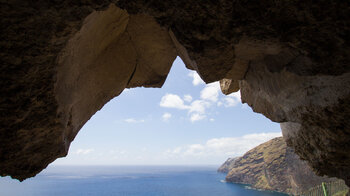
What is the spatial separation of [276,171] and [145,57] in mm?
68648

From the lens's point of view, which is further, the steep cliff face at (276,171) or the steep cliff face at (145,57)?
A: the steep cliff face at (276,171)

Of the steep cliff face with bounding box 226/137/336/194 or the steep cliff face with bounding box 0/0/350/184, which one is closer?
the steep cliff face with bounding box 0/0/350/184

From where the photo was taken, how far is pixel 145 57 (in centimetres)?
554

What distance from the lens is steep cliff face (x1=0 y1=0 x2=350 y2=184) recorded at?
8.70 feet

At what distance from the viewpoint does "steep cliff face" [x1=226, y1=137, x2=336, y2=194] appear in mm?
44412

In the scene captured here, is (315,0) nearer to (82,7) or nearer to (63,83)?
(82,7)

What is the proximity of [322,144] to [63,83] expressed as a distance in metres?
6.63

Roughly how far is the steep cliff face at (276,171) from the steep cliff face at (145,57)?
144ft

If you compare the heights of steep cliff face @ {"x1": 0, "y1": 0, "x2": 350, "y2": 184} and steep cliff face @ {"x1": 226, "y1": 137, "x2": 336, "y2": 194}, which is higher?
steep cliff face @ {"x1": 0, "y1": 0, "x2": 350, "y2": 184}

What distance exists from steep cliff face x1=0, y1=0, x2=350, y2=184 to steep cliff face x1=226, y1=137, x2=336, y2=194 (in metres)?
44.0

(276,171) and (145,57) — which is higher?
(145,57)

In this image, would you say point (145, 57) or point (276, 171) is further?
point (276, 171)

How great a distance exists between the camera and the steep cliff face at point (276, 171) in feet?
146

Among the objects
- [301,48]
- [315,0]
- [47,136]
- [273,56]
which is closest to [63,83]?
[47,136]
